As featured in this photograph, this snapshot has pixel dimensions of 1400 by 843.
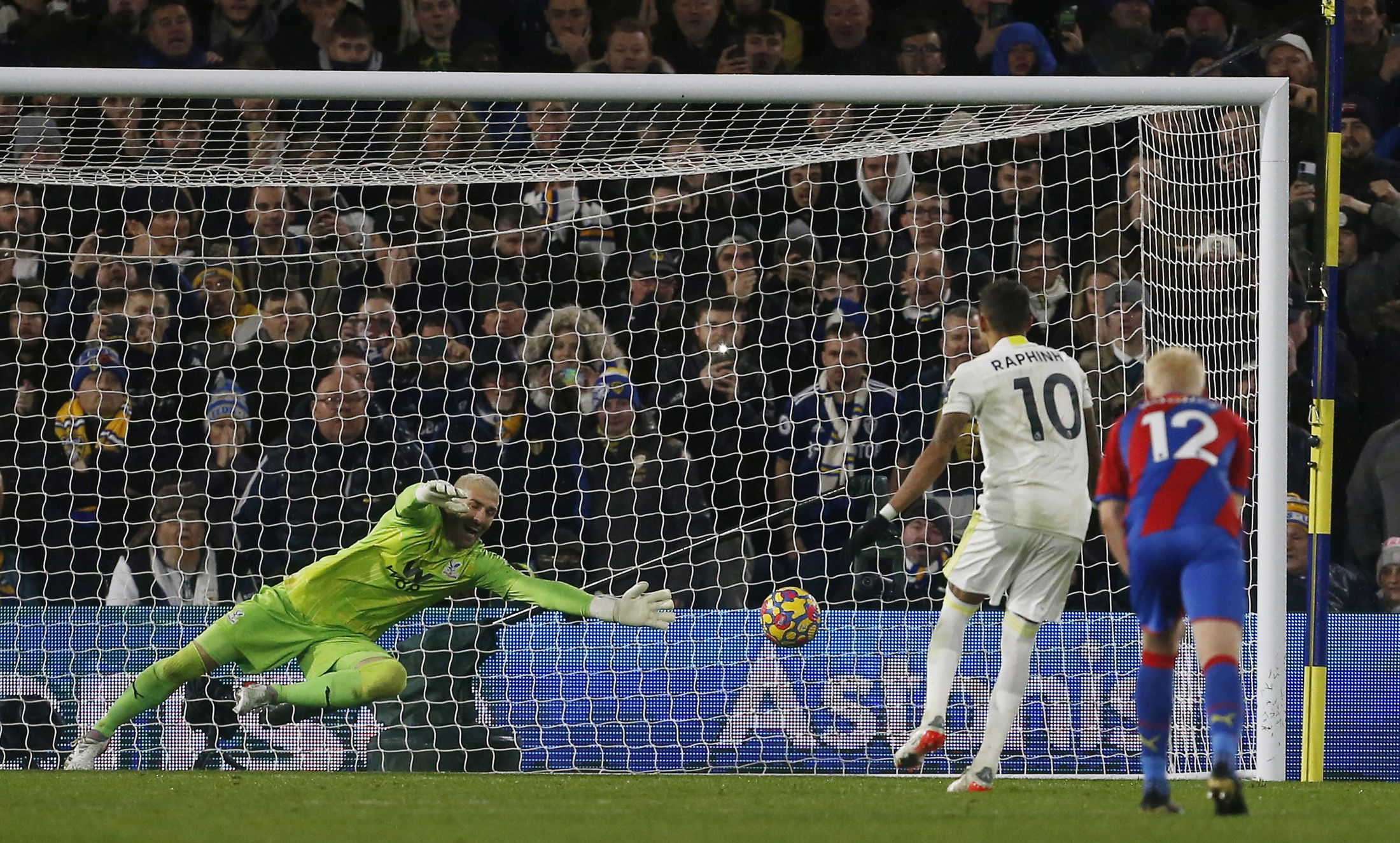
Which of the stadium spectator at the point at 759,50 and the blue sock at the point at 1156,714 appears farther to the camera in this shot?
the stadium spectator at the point at 759,50

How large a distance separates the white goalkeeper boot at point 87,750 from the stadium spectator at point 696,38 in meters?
5.68

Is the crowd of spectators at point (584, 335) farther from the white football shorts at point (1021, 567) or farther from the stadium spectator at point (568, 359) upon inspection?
the white football shorts at point (1021, 567)

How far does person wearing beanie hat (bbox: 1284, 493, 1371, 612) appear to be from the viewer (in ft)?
29.2

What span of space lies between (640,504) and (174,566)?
2.44 meters

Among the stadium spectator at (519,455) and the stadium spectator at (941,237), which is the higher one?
the stadium spectator at (941,237)

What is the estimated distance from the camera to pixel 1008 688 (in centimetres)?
645

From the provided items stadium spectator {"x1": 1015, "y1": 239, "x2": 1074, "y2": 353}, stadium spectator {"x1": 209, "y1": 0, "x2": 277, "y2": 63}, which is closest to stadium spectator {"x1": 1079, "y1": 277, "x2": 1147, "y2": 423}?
stadium spectator {"x1": 1015, "y1": 239, "x2": 1074, "y2": 353}

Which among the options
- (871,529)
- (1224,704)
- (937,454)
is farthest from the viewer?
(871,529)

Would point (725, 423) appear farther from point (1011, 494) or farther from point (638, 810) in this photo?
point (638, 810)

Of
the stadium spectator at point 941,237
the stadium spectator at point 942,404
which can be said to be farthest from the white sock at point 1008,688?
the stadium spectator at point 941,237

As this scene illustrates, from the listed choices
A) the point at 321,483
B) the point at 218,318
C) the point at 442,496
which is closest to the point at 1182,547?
the point at 442,496

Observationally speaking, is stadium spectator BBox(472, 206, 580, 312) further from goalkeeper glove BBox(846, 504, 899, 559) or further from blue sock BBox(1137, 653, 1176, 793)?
blue sock BBox(1137, 653, 1176, 793)

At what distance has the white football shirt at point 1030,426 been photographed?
6426mm

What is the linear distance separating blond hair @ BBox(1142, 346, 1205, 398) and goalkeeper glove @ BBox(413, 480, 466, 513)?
3.56m
